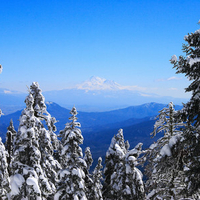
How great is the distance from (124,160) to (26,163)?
743cm

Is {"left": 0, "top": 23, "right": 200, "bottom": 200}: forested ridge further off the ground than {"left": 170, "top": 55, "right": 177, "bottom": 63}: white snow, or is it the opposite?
{"left": 170, "top": 55, "right": 177, "bottom": 63}: white snow

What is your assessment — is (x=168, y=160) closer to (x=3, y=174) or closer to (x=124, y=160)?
(x=124, y=160)

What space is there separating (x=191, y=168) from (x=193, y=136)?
3.31ft

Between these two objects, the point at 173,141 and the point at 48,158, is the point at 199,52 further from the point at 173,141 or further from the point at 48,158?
the point at 48,158

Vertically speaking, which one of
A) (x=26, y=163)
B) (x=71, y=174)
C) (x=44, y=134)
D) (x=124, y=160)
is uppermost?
(x=44, y=134)

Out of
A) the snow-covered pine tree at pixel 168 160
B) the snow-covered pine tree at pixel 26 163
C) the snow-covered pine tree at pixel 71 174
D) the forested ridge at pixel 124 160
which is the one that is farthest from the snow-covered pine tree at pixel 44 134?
the snow-covered pine tree at pixel 168 160

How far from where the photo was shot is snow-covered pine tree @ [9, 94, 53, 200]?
13.2m

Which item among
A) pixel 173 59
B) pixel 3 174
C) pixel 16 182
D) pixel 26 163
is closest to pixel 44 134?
pixel 26 163

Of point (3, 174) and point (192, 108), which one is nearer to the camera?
point (192, 108)

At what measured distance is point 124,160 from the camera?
16516 mm

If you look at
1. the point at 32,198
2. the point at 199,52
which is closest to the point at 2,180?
the point at 32,198

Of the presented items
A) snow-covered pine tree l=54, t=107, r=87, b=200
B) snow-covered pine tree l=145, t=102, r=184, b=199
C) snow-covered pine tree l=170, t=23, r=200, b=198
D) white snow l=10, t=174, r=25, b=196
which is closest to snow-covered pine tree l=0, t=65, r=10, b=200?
white snow l=10, t=174, r=25, b=196

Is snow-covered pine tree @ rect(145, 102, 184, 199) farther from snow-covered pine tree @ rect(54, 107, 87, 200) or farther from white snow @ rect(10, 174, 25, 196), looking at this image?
white snow @ rect(10, 174, 25, 196)

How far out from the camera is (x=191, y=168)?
652cm
